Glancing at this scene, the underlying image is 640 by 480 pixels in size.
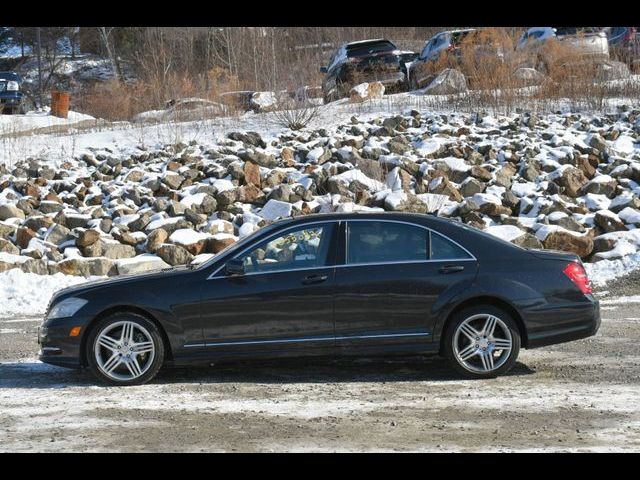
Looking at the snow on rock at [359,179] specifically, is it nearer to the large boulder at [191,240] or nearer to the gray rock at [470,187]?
the gray rock at [470,187]

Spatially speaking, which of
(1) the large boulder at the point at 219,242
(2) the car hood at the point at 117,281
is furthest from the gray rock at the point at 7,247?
(2) the car hood at the point at 117,281

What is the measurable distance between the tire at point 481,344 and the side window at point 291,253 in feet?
4.26

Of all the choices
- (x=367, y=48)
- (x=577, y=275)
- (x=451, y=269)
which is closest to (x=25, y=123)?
(x=367, y=48)

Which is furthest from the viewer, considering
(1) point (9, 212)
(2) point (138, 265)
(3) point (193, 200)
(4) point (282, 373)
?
(3) point (193, 200)

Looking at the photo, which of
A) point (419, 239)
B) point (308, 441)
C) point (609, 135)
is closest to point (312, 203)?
point (609, 135)

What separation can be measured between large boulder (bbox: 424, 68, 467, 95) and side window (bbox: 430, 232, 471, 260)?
17.2 meters

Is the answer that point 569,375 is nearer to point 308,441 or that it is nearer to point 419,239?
point 419,239

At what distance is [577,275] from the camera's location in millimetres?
8500

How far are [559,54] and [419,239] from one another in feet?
60.0

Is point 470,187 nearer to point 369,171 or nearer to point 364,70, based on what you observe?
point 369,171

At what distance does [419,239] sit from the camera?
337 inches

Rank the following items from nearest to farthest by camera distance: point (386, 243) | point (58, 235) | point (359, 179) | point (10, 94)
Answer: point (386, 243)
point (58, 235)
point (359, 179)
point (10, 94)

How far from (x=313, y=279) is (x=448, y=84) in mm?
18115

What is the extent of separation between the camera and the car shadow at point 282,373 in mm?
8555
